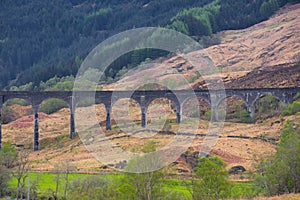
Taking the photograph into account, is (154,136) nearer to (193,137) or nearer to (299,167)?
(193,137)

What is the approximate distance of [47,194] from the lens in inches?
1761

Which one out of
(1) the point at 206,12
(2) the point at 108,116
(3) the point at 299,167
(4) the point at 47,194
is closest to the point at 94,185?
(4) the point at 47,194

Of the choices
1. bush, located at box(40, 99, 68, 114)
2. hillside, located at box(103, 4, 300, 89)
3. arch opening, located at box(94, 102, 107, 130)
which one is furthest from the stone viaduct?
bush, located at box(40, 99, 68, 114)

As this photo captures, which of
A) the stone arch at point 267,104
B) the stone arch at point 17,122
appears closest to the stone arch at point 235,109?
the stone arch at point 267,104

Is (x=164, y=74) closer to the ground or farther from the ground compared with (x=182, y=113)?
farther from the ground

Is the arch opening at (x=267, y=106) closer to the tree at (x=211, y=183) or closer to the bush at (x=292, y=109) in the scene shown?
the bush at (x=292, y=109)

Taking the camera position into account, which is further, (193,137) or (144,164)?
(193,137)

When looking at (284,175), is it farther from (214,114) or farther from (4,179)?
(214,114)

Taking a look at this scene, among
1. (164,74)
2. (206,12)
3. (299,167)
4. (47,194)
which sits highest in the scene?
(206,12)

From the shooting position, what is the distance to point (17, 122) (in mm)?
97312

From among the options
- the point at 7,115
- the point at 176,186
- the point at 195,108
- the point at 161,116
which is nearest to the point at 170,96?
the point at 161,116

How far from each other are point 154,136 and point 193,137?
5.85m

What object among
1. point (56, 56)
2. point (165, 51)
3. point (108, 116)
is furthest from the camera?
point (56, 56)

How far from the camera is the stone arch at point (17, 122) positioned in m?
83.3
